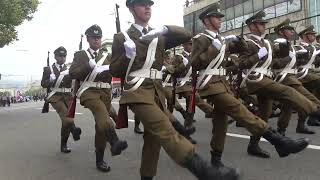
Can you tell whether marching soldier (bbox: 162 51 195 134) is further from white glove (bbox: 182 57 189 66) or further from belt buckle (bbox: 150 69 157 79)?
belt buckle (bbox: 150 69 157 79)

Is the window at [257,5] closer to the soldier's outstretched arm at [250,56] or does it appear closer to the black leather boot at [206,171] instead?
the soldier's outstretched arm at [250,56]

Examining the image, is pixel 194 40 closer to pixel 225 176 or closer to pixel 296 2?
pixel 225 176

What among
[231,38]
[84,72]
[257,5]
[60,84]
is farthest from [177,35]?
[257,5]

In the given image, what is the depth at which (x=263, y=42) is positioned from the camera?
25.0 ft

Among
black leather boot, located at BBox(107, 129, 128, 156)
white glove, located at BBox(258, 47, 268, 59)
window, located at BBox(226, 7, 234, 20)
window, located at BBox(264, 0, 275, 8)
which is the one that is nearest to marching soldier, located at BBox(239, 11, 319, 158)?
white glove, located at BBox(258, 47, 268, 59)

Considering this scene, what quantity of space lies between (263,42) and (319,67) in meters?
4.03

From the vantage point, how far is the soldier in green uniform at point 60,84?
31.9ft

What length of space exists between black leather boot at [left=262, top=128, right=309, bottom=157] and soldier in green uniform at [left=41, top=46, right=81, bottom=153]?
4456 mm

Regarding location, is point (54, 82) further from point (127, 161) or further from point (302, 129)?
point (302, 129)

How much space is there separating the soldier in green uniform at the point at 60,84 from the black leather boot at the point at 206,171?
5077mm

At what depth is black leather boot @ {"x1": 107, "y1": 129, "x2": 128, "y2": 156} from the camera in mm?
6852

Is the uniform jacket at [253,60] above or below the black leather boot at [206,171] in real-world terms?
above

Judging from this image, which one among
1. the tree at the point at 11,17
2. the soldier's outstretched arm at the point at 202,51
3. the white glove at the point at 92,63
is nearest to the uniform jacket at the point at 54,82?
the white glove at the point at 92,63

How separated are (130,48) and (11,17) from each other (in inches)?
949
